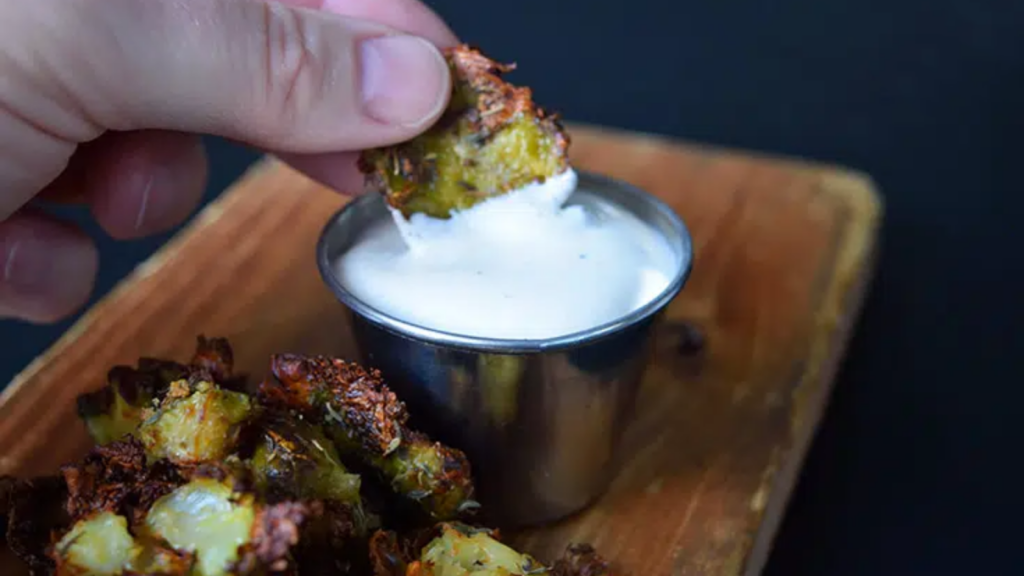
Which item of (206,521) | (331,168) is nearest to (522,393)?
(206,521)

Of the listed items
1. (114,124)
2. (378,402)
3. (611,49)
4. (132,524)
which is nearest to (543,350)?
(378,402)

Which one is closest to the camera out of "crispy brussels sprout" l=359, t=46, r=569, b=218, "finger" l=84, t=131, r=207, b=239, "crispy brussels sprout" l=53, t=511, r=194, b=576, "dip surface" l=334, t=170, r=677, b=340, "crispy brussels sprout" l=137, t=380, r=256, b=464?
"crispy brussels sprout" l=53, t=511, r=194, b=576

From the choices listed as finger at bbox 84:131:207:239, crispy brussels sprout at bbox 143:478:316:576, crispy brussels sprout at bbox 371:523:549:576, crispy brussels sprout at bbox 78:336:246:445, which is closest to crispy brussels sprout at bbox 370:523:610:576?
crispy brussels sprout at bbox 371:523:549:576

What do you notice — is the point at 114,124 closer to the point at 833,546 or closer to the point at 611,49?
the point at 833,546

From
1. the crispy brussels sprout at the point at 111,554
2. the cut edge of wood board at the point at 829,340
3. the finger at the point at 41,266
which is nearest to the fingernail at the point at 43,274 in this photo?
the finger at the point at 41,266

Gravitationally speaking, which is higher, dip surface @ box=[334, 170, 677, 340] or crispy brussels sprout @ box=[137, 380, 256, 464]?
→ dip surface @ box=[334, 170, 677, 340]

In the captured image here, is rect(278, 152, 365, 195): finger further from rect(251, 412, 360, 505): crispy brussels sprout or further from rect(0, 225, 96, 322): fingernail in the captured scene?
rect(251, 412, 360, 505): crispy brussels sprout

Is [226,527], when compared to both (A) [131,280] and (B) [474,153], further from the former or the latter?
(A) [131,280]

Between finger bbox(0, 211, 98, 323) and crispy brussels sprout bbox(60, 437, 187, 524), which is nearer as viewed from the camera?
crispy brussels sprout bbox(60, 437, 187, 524)
